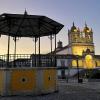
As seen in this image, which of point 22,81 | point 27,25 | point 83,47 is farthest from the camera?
point 83,47

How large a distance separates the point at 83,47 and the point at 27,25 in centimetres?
8082

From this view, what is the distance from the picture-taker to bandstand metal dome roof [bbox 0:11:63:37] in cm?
1788

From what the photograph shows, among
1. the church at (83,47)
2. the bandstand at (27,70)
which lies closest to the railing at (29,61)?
the bandstand at (27,70)

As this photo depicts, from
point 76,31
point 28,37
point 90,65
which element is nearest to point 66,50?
point 76,31

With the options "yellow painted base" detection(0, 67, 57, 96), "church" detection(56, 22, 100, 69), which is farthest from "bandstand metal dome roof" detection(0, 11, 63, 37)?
"church" detection(56, 22, 100, 69)

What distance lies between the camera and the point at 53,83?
19172mm

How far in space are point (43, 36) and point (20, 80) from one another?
→ 6.61m

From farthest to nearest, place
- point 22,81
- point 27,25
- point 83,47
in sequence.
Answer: point 83,47, point 27,25, point 22,81

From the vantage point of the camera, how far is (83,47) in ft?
329

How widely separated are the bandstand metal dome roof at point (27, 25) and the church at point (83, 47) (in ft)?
217

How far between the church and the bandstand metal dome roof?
66.2 metres

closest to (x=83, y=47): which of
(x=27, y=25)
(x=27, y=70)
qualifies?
(x=27, y=25)

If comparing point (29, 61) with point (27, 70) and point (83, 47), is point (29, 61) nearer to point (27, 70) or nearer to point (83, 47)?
point (27, 70)

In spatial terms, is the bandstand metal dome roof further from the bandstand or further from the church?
the church
